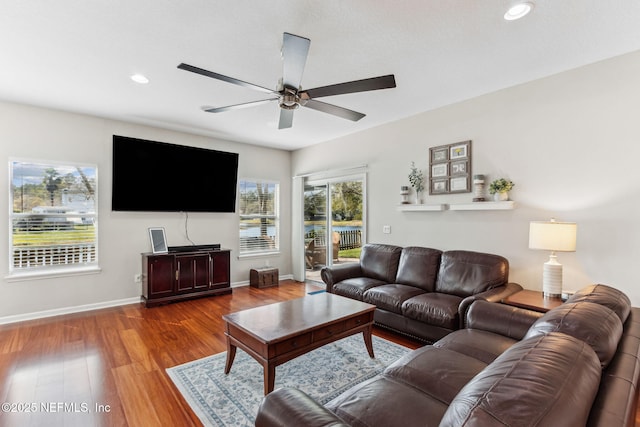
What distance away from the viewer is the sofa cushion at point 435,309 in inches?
110

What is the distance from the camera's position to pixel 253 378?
8.21ft

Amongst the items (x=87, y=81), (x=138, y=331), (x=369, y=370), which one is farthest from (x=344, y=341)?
(x=87, y=81)

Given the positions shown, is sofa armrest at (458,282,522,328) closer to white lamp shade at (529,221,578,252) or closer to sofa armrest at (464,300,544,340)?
sofa armrest at (464,300,544,340)

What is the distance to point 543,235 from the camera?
272 cm

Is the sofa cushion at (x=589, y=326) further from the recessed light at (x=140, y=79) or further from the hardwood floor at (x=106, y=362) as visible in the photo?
the recessed light at (x=140, y=79)

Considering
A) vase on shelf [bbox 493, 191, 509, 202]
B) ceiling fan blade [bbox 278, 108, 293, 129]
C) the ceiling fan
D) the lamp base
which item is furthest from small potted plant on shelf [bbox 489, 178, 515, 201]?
ceiling fan blade [bbox 278, 108, 293, 129]

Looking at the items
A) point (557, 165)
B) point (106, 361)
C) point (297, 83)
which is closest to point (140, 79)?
point (297, 83)

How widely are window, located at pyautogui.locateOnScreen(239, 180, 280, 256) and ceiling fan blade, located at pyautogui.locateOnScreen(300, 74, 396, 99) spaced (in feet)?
12.3

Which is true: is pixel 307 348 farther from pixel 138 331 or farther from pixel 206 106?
pixel 206 106

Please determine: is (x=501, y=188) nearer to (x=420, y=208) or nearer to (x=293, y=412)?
(x=420, y=208)

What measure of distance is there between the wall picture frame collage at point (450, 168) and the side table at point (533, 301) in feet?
4.38

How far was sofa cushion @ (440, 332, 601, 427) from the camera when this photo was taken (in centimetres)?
76

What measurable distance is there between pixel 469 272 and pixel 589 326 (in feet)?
6.81

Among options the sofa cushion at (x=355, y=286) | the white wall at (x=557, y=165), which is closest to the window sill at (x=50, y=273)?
the sofa cushion at (x=355, y=286)
